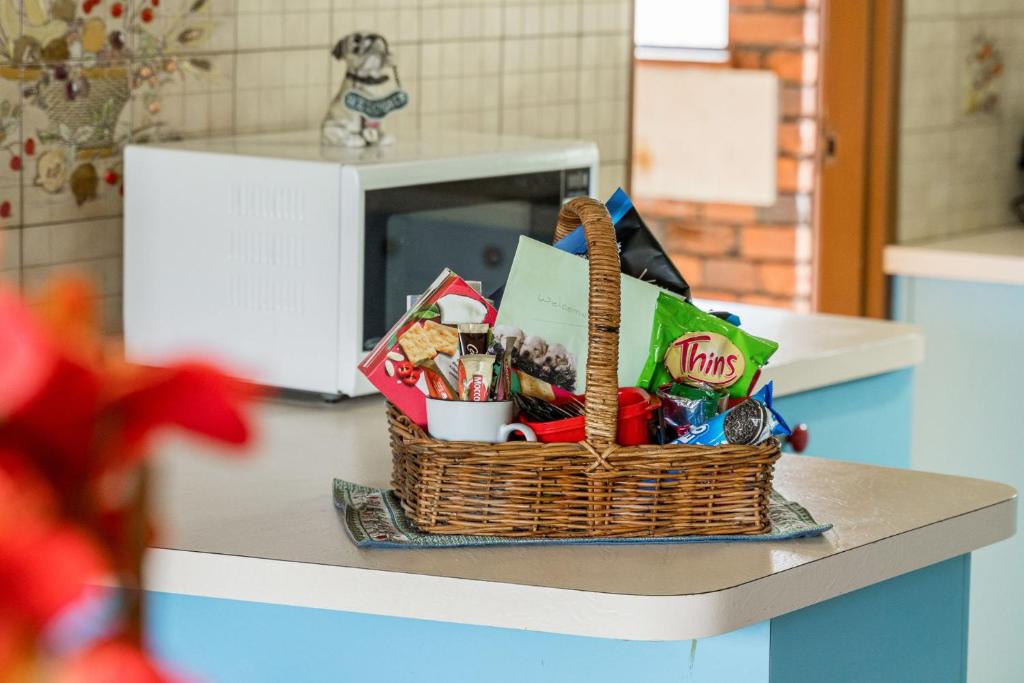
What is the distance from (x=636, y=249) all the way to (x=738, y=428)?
21cm

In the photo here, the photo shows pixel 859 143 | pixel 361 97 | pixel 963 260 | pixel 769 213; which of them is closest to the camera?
pixel 361 97

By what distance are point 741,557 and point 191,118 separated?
42.8 inches

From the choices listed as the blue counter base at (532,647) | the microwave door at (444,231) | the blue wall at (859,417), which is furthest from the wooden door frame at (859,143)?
the blue counter base at (532,647)

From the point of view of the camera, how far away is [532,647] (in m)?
1.15

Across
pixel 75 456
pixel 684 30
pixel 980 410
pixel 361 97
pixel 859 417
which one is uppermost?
pixel 684 30

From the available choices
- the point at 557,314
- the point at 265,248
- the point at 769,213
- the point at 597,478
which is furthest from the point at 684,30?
the point at 597,478

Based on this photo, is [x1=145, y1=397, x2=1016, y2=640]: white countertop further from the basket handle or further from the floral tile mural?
the floral tile mural

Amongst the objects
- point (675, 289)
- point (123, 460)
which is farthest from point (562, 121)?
point (123, 460)

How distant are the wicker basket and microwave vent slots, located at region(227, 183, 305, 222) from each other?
1.95 feet

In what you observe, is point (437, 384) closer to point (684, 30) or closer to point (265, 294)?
point (265, 294)

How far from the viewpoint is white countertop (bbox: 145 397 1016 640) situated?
1.04m

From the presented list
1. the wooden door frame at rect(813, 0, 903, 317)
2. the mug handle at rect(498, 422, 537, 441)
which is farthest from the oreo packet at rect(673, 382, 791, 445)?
the wooden door frame at rect(813, 0, 903, 317)

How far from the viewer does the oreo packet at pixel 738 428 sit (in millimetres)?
1124

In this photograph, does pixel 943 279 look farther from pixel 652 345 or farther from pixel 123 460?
pixel 123 460
